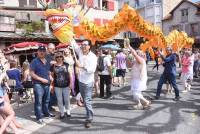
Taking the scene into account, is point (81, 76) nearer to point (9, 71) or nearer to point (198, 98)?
Answer: point (9, 71)

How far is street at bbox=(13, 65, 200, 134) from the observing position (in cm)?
751

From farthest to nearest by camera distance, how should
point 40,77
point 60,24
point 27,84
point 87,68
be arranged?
point 27,84
point 60,24
point 40,77
point 87,68

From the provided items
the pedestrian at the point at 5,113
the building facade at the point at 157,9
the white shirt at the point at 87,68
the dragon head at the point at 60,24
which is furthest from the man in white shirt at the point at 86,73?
the building facade at the point at 157,9

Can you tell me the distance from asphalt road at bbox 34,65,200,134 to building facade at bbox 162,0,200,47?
37.7 m

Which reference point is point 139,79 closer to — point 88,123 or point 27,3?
point 88,123

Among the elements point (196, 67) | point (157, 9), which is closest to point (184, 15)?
point (157, 9)

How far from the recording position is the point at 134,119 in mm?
8398

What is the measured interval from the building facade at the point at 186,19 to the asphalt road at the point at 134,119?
124 ft

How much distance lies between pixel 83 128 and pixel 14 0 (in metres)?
22.3

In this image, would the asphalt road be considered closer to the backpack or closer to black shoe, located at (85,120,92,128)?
black shoe, located at (85,120,92,128)

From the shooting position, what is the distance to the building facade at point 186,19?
1909 inches

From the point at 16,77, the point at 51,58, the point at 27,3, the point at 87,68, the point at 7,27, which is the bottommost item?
the point at 16,77

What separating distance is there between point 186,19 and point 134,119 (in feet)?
145

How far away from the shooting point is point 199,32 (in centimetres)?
4759
